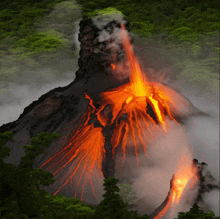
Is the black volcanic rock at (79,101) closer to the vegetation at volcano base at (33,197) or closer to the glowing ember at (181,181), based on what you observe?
the glowing ember at (181,181)

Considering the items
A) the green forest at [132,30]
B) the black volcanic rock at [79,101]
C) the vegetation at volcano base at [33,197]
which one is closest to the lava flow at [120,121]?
the black volcanic rock at [79,101]

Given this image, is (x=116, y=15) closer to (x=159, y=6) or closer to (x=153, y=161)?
(x=159, y=6)

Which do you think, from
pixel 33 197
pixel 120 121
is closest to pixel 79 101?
pixel 120 121

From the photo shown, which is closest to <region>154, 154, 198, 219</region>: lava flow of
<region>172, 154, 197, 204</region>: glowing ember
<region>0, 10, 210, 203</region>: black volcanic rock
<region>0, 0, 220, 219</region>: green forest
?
<region>172, 154, 197, 204</region>: glowing ember

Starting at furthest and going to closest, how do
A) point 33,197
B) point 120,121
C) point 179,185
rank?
→ point 120,121 < point 179,185 < point 33,197

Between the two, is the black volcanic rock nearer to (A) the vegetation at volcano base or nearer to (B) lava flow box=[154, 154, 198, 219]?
(B) lava flow box=[154, 154, 198, 219]

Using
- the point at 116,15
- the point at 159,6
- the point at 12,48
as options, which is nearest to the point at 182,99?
the point at 116,15

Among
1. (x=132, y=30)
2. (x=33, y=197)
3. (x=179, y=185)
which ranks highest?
(x=132, y=30)

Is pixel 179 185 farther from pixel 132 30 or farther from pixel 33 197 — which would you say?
pixel 132 30
